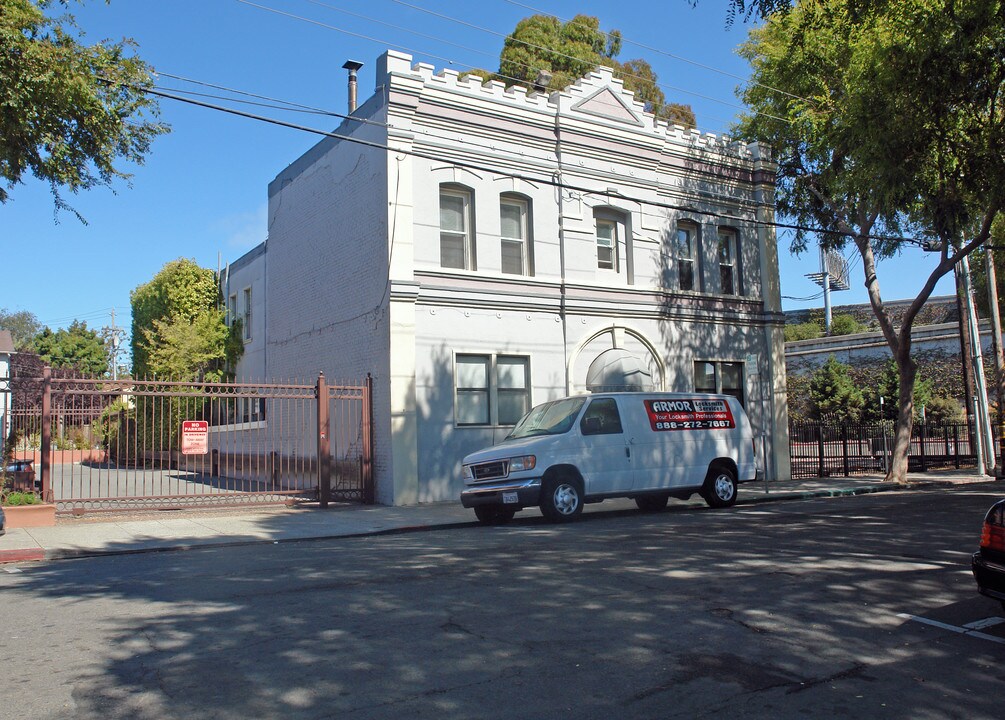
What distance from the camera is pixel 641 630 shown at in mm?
6246

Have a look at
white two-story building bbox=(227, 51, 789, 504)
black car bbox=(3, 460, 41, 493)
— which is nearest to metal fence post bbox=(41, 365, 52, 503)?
black car bbox=(3, 460, 41, 493)

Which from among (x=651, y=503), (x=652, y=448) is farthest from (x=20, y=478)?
(x=651, y=503)

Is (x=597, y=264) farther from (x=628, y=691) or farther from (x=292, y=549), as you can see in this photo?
(x=628, y=691)

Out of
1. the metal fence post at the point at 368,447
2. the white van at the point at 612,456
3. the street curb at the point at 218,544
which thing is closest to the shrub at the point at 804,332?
the street curb at the point at 218,544

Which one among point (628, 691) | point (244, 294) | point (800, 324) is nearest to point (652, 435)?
point (628, 691)

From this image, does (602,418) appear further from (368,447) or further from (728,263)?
(728,263)

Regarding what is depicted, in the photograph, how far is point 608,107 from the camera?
21.3 meters

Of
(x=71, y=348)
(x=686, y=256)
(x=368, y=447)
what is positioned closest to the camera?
(x=368, y=447)

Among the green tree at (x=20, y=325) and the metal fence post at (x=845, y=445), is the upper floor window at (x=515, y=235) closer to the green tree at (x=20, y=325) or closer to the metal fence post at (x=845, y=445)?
the metal fence post at (x=845, y=445)

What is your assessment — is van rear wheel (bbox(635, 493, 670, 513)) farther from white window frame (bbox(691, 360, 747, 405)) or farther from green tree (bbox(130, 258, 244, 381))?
green tree (bbox(130, 258, 244, 381))

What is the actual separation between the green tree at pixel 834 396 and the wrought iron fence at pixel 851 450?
11.2m

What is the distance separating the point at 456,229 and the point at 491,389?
3690 millimetres

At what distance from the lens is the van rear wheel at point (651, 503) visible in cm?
1568

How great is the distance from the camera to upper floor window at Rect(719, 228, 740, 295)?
76.8 feet
